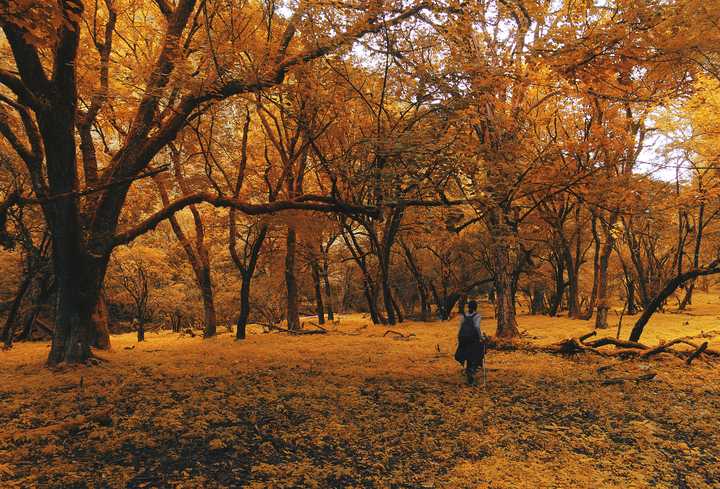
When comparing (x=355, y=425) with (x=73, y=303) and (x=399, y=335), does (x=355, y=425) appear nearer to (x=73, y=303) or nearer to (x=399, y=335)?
(x=73, y=303)

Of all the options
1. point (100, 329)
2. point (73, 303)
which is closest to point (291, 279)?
point (100, 329)

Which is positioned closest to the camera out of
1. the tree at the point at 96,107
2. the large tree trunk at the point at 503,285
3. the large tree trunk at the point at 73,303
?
the tree at the point at 96,107

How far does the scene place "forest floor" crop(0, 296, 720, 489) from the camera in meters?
4.50

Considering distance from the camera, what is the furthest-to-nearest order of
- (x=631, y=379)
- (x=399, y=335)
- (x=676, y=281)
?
(x=399, y=335) < (x=676, y=281) < (x=631, y=379)

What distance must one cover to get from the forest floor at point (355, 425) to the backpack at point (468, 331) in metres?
0.98

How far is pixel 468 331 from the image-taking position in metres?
8.23

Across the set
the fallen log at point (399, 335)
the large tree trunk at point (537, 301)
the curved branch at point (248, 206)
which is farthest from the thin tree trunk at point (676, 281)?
the large tree trunk at point (537, 301)

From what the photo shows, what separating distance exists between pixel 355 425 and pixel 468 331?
3247 mm

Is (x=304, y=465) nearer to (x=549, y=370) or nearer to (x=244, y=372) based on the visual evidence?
(x=244, y=372)

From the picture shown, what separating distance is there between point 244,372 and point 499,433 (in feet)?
18.4

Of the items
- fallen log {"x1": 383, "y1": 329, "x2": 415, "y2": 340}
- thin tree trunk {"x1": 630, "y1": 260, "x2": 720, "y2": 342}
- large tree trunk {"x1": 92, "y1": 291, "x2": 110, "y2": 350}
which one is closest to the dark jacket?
thin tree trunk {"x1": 630, "y1": 260, "x2": 720, "y2": 342}

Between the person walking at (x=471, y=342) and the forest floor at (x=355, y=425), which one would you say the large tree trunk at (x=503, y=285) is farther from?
the person walking at (x=471, y=342)

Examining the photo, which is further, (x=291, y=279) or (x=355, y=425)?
(x=291, y=279)

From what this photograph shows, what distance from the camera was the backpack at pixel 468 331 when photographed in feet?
26.9
